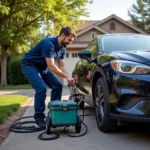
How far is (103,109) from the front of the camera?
355 cm

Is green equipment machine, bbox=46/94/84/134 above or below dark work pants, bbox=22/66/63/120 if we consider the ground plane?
below

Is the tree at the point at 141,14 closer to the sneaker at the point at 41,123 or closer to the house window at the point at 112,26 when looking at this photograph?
the house window at the point at 112,26

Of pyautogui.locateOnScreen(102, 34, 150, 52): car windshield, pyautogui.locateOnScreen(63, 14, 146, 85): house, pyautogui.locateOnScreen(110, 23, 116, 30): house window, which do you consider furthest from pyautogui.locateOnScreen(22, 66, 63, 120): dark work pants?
pyautogui.locateOnScreen(110, 23, 116, 30): house window

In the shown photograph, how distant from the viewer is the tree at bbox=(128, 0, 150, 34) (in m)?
38.6

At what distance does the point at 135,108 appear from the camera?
291 centimetres

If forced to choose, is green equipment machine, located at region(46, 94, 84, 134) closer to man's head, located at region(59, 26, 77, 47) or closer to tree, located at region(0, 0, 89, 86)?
man's head, located at region(59, 26, 77, 47)

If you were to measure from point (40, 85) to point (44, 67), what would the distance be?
42 cm

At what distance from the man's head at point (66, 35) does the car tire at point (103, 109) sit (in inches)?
32.2

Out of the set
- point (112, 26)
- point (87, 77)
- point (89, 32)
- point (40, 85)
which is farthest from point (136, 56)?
point (112, 26)

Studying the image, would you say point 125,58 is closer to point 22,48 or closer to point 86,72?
point 86,72

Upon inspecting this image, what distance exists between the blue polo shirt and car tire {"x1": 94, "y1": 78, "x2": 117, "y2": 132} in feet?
2.80

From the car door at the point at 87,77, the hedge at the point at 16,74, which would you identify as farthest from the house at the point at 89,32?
the car door at the point at 87,77

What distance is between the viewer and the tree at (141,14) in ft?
127

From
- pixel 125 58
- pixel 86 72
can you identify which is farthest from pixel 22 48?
pixel 125 58
